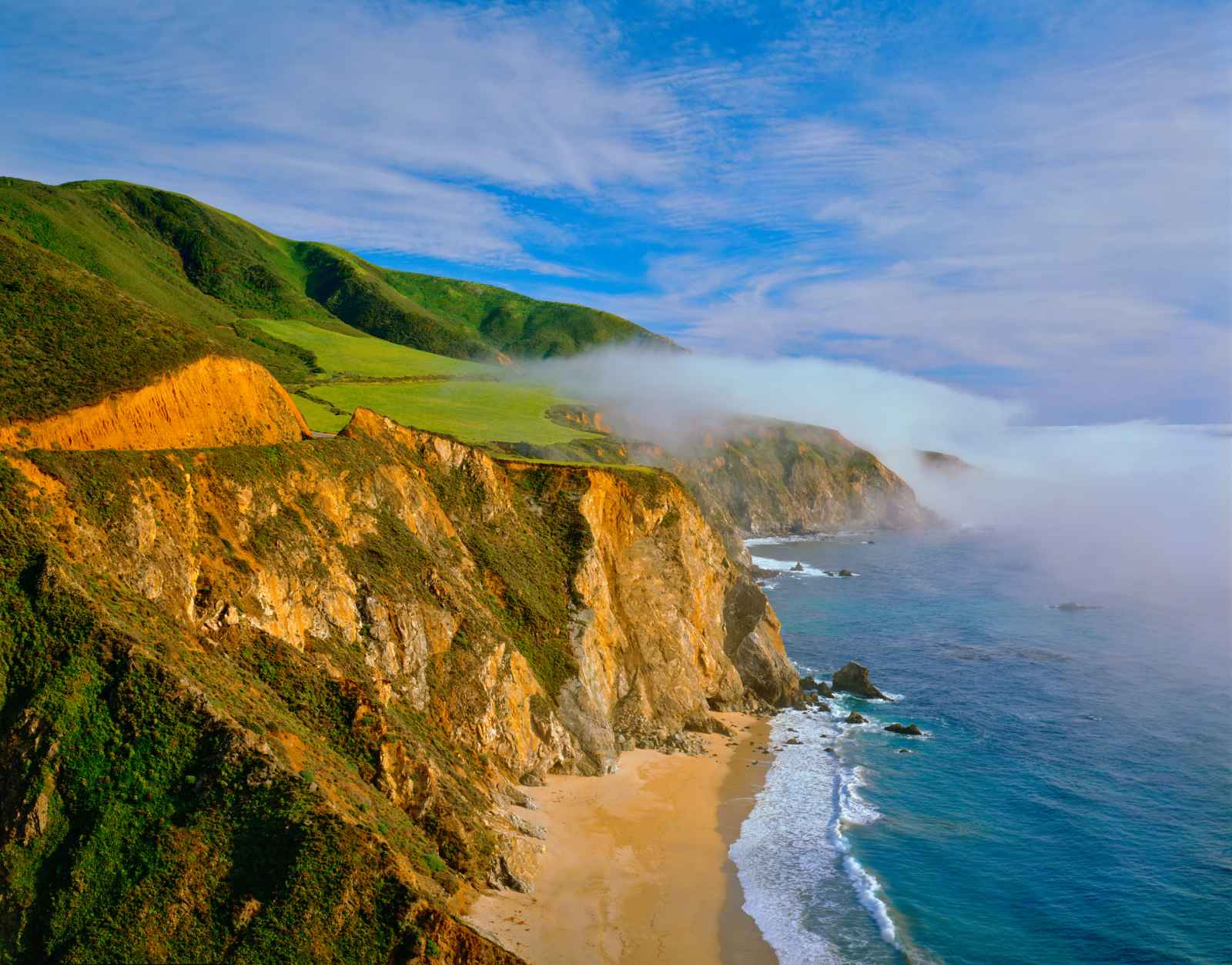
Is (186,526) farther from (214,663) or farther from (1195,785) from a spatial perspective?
(1195,785)

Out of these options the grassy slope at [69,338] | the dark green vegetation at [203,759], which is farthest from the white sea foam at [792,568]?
the grassy slope at [69,338]

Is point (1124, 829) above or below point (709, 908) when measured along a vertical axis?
above

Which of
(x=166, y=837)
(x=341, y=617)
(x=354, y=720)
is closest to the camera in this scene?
(x=166, y=837)

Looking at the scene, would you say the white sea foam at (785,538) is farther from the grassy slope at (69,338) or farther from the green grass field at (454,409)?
the grassy slope at (69,338)

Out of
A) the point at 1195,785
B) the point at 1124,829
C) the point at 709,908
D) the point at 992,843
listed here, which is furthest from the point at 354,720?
the point at 1195,785

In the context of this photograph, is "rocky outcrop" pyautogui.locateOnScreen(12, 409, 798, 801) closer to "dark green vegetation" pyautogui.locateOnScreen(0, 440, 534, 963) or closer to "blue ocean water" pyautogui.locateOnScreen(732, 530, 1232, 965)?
"dark green vegetation" pyautogui.locateOnScreen(0, 440, 534, 963)

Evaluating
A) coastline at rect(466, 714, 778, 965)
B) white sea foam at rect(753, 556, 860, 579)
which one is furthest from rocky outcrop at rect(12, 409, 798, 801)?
white sea foam at rect(753, 556, 860, 579)
